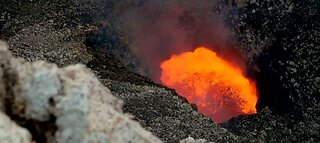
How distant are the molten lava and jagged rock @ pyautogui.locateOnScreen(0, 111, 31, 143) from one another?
2096 inches

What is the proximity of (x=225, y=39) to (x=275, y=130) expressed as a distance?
2128 cm

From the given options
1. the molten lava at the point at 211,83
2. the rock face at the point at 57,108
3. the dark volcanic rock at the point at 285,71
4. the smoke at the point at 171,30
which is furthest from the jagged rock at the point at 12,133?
the smoke at the point at 171,30

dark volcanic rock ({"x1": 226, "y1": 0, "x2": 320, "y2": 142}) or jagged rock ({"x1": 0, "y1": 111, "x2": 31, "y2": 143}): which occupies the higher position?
dark volcanic rock ({"x1": 226, "y1": 0, "x2": 320, "y2": 142})

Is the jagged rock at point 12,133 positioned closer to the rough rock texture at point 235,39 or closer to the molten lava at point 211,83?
the rough rock texture at point 235,39

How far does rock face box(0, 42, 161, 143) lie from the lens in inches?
824

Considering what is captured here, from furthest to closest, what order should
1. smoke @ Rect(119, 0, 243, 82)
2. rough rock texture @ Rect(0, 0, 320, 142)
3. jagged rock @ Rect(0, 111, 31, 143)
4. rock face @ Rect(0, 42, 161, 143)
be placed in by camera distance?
smoke @ Rect(119, 0, 243, 82)
rough rock texture @ Rect(0, 0, 320, 142)
rock face @ Rect(0, 42, 161, 143)
jagged rock @ Rect(0, 111, 31, 143)

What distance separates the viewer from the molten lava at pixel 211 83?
73.8 meters

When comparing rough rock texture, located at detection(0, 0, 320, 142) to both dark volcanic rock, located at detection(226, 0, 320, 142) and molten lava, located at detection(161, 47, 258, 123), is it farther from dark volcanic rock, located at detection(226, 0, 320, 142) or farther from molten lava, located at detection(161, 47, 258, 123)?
molten lava, located at detection(161, 47, 258, 123)

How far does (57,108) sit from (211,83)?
2215 inches

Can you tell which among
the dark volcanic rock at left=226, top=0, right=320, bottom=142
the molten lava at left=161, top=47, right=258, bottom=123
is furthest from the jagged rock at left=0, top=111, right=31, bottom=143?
the molten lava at left=161, top=47, right=258, bottom=123

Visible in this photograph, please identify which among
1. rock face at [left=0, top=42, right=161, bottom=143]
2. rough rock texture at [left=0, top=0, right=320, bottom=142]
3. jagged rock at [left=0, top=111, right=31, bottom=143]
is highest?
rough rock texture at [left=0, top=0, right=320, bottom=142]

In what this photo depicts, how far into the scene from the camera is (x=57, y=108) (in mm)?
21031

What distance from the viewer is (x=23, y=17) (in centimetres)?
6556

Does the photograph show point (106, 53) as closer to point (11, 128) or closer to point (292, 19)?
point (292, 19)
